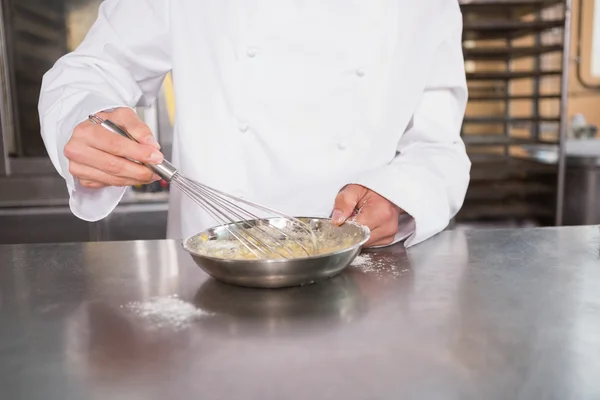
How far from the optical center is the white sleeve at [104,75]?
47.1 inches

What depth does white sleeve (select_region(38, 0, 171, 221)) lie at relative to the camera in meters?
1.20

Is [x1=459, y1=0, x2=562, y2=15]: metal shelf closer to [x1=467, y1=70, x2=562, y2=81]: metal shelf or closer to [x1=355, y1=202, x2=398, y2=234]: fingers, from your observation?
[x1=467, y1=70, x2=562, y2=81]: metal shelf

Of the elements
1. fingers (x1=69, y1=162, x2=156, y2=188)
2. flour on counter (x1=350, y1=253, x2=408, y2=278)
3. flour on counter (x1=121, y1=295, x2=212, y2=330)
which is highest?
fingers (x1=69, y1=162, x2=156, y2=188)

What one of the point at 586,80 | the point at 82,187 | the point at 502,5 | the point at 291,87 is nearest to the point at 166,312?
the point at 82,187

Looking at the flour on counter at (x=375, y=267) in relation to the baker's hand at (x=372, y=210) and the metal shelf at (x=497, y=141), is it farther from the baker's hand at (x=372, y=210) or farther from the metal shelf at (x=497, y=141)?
the metal shelf at (x=497, y=141)

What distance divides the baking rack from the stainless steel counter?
6.86 ft

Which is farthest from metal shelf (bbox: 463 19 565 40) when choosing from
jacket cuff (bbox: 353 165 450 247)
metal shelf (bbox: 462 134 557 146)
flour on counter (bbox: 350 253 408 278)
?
flour on counter (bbox: 350 253 408 278)

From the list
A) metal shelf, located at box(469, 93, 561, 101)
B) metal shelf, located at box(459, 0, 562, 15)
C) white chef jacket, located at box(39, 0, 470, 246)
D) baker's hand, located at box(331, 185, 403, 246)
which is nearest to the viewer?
baker's hand, located at box(331, 185, 403, 246)

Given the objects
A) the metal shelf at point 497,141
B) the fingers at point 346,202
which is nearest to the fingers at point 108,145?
the fingers at point 346,202

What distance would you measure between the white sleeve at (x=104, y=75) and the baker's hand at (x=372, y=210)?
0.47m

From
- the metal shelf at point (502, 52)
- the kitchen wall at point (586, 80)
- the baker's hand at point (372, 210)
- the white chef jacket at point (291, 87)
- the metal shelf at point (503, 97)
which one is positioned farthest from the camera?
the kitchen wall at point (586, 80)

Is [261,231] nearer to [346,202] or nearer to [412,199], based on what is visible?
[346,202]

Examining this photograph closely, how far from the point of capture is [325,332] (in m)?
0.69

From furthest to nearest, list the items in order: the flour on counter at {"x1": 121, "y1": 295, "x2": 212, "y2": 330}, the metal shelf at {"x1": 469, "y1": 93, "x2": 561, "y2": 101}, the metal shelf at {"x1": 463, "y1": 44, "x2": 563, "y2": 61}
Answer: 1. the metal shelf at {"x1": 469, "y1": 93, "x2": 561, "y2": 101}
2. the metal shelf at {"x1": 463, "y1": 44, "x2": 563, "y2": 61}
3. the flour on counter at {"x1": 121, "y1": 295, "x2": 212, "y2": 330}
